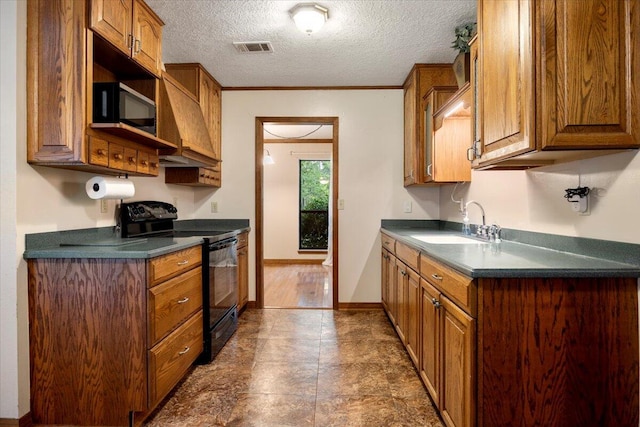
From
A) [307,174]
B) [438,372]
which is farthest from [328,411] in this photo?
[307,174]

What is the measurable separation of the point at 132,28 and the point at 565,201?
2.55 meters

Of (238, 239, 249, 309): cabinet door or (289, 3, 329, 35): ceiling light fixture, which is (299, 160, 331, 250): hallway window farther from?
(289, 3, 329, 35): ceiling light fixture

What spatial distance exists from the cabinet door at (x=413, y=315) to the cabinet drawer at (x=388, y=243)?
1.92 ft

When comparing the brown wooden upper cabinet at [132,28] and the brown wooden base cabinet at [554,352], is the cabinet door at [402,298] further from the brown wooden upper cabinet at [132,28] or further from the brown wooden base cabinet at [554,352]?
the brown wooden upper cabinet at [132,28]

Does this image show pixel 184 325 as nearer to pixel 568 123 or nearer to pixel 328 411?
pixel 328 411

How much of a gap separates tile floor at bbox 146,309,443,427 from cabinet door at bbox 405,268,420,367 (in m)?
0.16

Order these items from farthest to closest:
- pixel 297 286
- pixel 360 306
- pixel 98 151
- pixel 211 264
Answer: pixel 297 286
pixel 360 306
pixel 211 264
pixel 98 151

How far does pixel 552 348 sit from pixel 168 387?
186 centimetres

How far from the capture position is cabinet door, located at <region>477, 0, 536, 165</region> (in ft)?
4.60

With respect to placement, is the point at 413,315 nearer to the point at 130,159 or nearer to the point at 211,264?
the point at 211,264

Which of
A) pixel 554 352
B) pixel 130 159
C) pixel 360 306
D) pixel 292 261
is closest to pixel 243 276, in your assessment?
pixel 360 306

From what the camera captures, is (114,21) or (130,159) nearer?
(114,21)

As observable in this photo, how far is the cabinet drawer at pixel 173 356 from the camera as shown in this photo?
1812 millimetres

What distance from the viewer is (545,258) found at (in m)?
1.60
